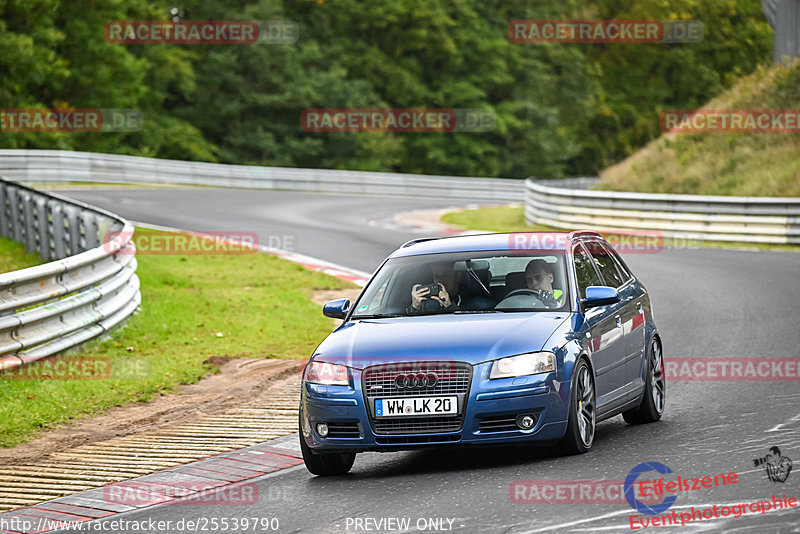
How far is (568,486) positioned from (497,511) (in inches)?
24.9

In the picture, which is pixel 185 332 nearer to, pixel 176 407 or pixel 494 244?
pixel 176 407

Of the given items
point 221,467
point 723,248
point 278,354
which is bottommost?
point 723,248

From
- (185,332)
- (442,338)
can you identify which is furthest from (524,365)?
(185,332)

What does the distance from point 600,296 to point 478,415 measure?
147 cm

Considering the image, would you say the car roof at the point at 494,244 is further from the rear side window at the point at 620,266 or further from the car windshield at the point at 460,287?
the rear side window at the point at 620,266

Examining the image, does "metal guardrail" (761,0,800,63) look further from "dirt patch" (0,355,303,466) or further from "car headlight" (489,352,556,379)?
"car headlight" (489,352,556,379)

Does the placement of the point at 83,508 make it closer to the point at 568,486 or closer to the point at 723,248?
the point at 568,486

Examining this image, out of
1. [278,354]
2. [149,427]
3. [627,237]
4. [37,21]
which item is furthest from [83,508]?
[37,21]

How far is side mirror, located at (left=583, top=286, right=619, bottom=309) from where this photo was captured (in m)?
8.70

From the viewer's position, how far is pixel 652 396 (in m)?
9.58

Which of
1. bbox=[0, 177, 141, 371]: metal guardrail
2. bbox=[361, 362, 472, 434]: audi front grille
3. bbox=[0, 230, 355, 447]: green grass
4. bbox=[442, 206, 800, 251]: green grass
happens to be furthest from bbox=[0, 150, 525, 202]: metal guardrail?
bbox=[361, 362, 472, 434]: audi front grille

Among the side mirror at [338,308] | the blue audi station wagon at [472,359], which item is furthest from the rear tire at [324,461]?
the side mirror at [338,308]

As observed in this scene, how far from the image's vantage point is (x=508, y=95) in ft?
243

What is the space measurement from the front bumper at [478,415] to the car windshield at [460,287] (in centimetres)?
99
